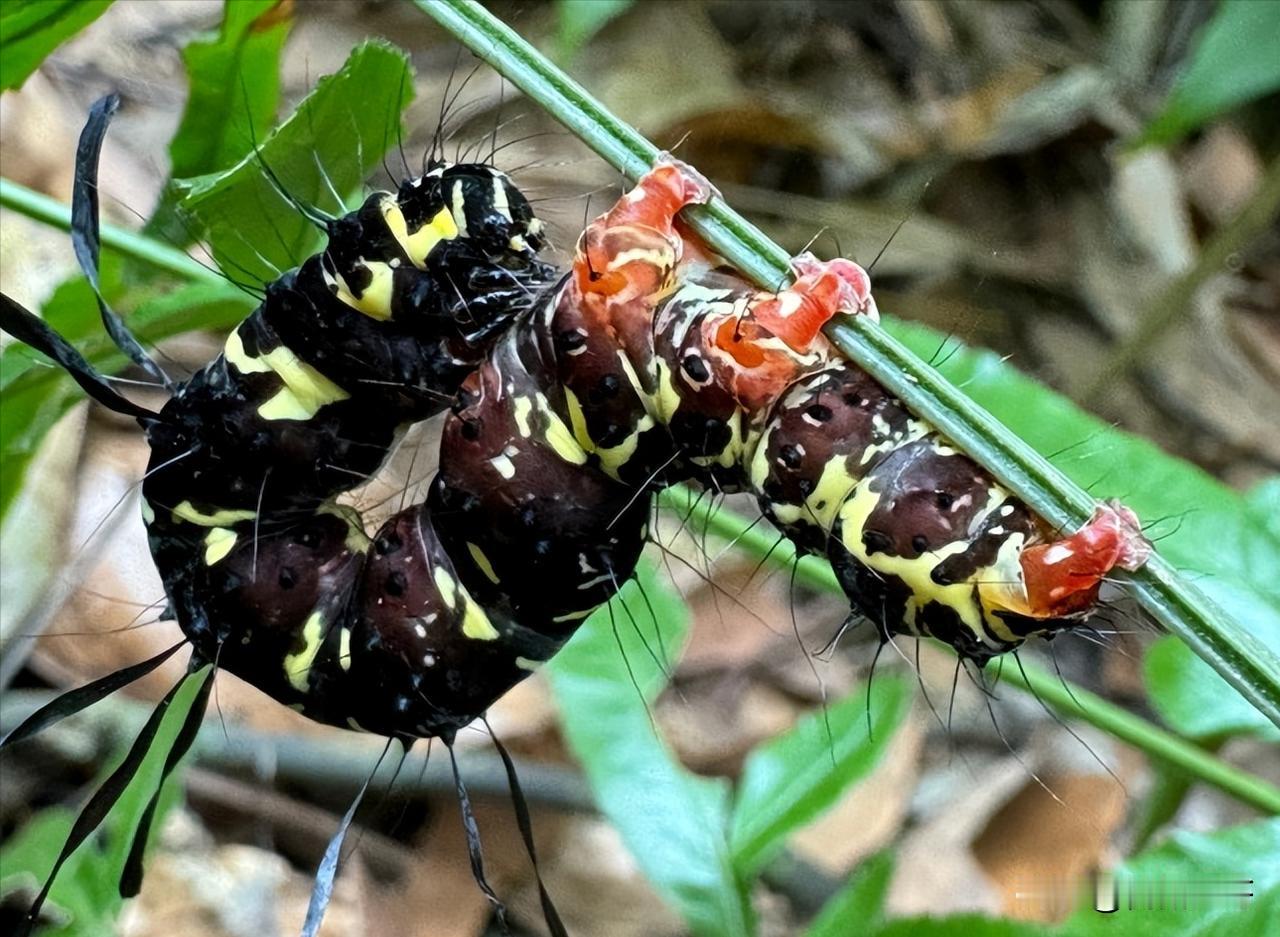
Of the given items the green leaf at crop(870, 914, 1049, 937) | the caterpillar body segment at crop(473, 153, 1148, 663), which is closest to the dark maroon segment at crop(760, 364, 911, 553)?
the caterpillar body segment at crop(473, 153, 1148, 663)

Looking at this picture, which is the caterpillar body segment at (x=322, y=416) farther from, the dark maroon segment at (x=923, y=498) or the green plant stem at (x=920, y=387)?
the dark maroon segment at (x=923, y=498)

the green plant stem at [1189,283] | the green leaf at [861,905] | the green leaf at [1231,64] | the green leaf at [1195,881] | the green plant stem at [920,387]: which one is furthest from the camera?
the green plant stem at [1189,283]

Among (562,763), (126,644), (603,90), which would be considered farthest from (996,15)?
(126,644)

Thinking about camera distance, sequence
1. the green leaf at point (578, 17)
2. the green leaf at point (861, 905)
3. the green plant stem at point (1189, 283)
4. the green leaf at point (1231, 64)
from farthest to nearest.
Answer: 1. the green plant stem at point (1189, 283)
2. the green leaf at point (578, 17)
3. the green leaf at point (1231, 64)
4. the green leaf at point (861, 905)

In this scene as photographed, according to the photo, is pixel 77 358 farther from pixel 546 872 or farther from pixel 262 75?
pixel 546 872

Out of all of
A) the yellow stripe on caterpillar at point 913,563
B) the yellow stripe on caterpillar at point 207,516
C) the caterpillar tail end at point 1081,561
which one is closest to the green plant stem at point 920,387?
the caterpillar tail end at point 1081,561

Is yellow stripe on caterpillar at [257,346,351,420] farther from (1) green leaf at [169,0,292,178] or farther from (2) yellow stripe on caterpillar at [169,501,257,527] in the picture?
(1) green leaf at [169,0,292,178]

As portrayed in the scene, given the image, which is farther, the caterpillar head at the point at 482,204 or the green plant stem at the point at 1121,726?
the green plant stem at the point at 1121,726

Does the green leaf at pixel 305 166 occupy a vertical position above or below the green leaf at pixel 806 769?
above
